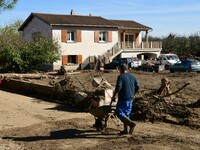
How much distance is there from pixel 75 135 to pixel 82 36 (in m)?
34.1

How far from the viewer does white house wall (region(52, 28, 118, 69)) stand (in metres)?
42.0

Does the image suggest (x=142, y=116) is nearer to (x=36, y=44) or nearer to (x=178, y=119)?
(x=178, y=119)

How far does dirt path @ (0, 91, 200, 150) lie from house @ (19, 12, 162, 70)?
91.1 feet

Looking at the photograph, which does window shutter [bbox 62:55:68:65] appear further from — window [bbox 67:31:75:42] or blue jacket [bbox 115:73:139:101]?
blue jacket [bbox 115:73:139:101]

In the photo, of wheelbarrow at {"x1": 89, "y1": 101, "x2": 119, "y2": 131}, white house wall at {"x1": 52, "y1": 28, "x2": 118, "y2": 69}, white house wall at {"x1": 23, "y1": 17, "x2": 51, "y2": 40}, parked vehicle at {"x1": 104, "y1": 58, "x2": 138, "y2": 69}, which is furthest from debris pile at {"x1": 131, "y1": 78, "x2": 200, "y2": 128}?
white house wall at {"x1": 23, "y1": 17, "x2": 51, "y2": 40}

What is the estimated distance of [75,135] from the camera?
33.3 feet

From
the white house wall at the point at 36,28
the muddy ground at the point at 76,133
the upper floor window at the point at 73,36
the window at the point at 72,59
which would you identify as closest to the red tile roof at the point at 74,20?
the white house wall at the point at 36,28

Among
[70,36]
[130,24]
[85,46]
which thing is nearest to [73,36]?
[70,36]

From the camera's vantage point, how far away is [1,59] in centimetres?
3281

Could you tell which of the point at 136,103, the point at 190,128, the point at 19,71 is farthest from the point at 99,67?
the point at 190,128

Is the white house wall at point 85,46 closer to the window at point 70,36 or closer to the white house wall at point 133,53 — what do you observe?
the window at point 70,36

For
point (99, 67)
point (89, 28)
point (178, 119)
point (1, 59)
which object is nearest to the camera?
point (178, 119)

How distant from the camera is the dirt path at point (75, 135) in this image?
350 inches

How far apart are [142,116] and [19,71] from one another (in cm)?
2277
